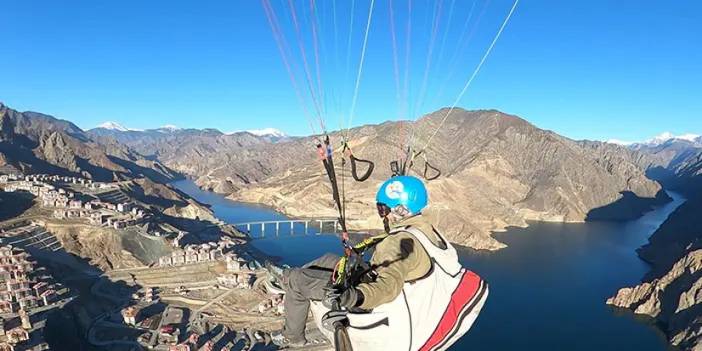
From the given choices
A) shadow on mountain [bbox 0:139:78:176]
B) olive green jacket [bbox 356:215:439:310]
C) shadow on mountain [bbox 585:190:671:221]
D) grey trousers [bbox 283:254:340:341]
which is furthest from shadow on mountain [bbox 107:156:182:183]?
olive green jacket [bbox 356:215:439:310]

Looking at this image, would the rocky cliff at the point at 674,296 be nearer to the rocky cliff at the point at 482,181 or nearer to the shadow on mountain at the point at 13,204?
the rocky cliff at the point at 482,181

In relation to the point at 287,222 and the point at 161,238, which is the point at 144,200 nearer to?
the point at 287,222

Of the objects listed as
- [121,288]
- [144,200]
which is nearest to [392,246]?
[121,288]

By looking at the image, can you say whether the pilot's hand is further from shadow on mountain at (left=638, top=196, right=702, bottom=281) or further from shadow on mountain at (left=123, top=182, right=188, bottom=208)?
shadow on mountain at (left=123, top=182, right=188, bottom=208)

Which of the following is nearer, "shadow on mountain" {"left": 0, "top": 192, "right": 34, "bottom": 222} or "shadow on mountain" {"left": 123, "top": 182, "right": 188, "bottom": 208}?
"shadow on mountain" {"left": 0, "top": 192, "right": 34, "bottom": 222}

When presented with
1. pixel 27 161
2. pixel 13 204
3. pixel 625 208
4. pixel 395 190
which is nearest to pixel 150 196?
pixel 27 161

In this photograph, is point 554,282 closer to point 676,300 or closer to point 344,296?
point 676,300

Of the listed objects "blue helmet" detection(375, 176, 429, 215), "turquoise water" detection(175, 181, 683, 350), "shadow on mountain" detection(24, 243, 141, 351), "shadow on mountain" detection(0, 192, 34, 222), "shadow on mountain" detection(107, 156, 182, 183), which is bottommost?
"turquoise water" detection(175, 181, 683, 350)

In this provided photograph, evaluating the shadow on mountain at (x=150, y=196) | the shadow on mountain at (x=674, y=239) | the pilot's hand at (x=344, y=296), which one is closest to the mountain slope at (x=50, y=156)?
the shadow on mountain at (x=150, y=196)
